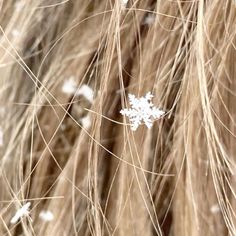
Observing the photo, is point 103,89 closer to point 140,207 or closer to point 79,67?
point 79,67

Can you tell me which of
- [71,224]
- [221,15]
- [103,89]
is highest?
[221,15]

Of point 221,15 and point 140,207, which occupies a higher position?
point 221,15

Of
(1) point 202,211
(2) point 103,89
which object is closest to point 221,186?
(1) point 202,211

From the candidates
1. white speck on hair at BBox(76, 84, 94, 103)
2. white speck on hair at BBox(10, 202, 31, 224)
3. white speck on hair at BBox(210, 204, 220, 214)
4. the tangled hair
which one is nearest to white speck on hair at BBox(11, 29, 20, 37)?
the tangled hair

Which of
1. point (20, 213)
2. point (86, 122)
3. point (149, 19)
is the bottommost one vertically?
point (20, 213)

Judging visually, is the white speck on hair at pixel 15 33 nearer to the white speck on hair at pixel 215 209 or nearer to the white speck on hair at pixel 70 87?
the white speck on hair at pixel 70 87

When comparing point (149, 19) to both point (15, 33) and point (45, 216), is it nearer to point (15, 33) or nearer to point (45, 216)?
point (15, 33)

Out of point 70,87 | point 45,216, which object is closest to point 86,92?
point 70,87
